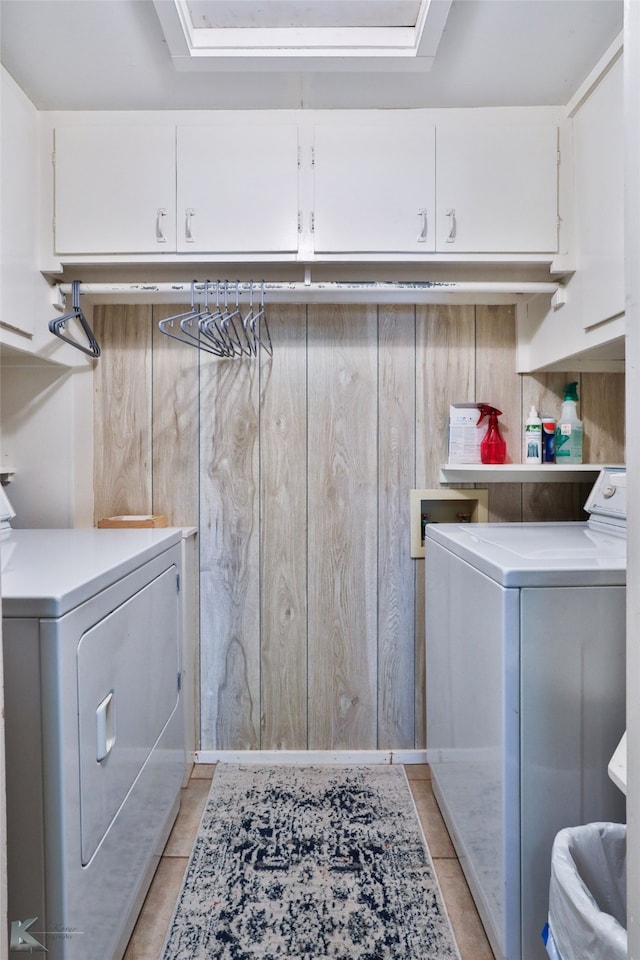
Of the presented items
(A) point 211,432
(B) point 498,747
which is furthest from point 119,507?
(B) point 498,747

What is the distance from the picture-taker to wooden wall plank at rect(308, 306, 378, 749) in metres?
2.11

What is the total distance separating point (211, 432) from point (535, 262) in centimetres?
130

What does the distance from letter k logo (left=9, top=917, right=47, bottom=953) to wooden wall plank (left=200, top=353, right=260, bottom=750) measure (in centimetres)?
121

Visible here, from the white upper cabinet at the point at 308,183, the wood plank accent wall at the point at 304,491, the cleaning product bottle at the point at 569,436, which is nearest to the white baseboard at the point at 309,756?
the wood plank accent wall at the point at 304,491

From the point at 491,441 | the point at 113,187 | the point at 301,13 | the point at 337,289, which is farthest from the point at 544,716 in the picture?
the point at 113,187

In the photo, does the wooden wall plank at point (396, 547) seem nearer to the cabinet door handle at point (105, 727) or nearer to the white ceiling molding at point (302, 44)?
the white ceiling molding at point (302, 44)

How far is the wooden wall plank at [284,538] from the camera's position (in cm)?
210

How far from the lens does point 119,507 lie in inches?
83.2

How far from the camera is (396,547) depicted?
212cm

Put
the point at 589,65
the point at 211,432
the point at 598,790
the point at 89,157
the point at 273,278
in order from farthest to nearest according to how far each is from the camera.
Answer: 1. the point at 211,432
2. the point at 273,278
3. the point at 89,157
4. the point at 589,65
5. the point at 598,790

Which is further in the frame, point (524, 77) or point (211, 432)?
point (211, 432)

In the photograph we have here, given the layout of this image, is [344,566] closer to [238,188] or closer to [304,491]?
[304,491]

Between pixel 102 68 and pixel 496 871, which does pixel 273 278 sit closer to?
pixel 102 68

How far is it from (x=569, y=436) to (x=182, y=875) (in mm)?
1924
